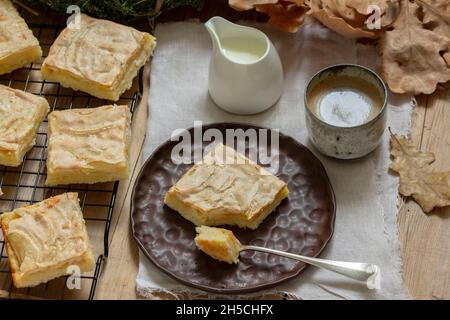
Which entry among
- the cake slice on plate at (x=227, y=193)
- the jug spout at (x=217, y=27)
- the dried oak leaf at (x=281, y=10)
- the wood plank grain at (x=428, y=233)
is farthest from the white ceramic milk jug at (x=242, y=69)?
the wood plank grain at (x=428, y=233)

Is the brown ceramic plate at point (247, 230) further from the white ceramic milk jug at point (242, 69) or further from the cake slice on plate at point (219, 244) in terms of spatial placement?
the white ceramic milk jug at point (242, 69)

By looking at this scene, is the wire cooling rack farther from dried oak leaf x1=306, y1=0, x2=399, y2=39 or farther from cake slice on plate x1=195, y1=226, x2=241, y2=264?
dried oak leaf x1=306, y1=0, x2=399, y2=39

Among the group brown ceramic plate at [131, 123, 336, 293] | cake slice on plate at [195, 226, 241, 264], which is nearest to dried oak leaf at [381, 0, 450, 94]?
A: brown ceramic plate at [131, 123, 336, 293]

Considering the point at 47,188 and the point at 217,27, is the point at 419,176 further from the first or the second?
the point at 47,188

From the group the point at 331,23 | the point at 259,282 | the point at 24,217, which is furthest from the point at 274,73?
the point at 24,217

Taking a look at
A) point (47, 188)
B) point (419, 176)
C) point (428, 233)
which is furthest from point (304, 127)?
point (47, 188)

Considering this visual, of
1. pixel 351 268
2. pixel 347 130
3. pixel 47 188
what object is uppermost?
pixel 347 130
